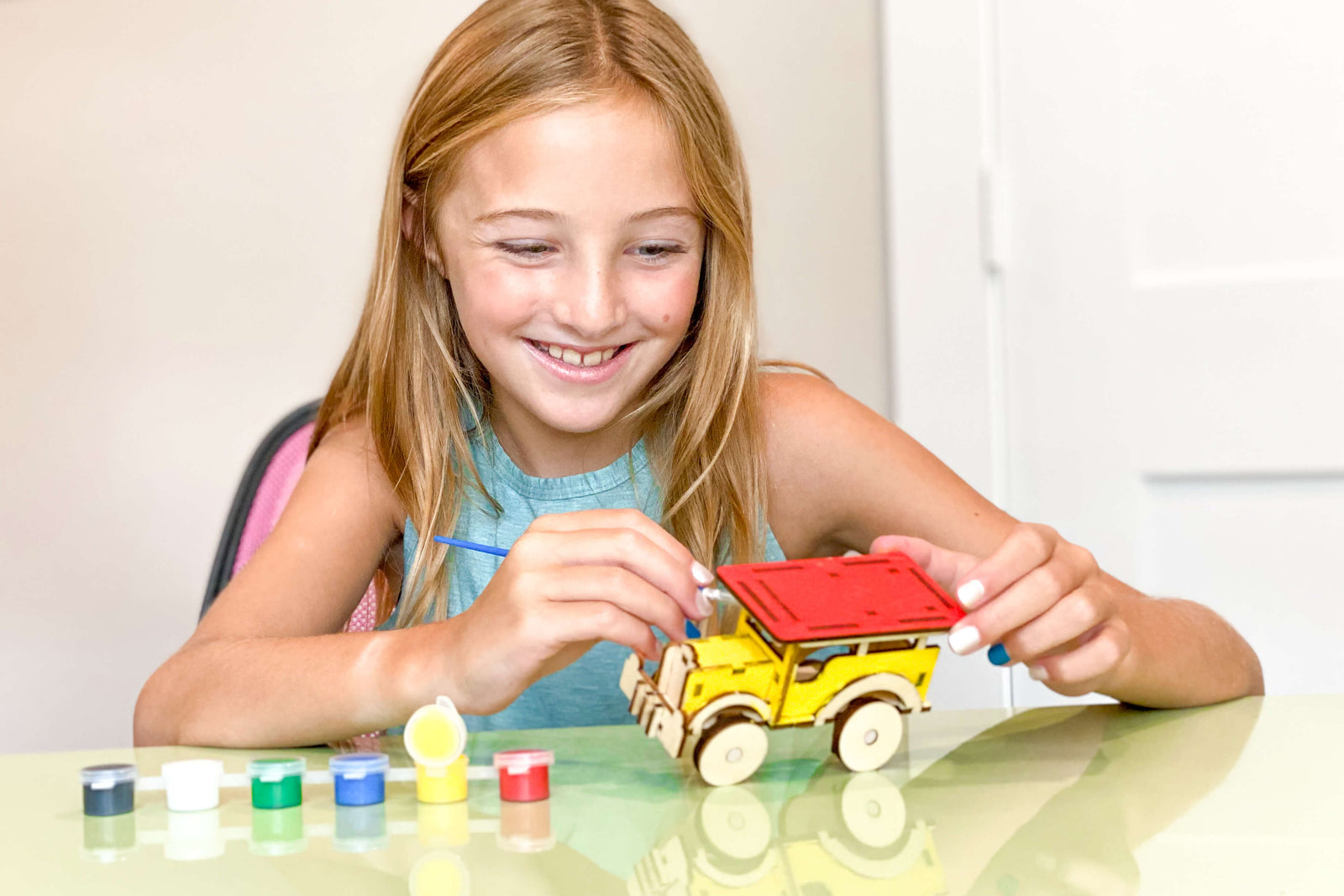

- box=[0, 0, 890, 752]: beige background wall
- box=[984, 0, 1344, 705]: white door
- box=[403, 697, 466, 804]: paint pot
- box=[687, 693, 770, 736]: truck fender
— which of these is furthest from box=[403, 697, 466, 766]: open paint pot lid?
box=[984, 0, 1344, 705]: white door

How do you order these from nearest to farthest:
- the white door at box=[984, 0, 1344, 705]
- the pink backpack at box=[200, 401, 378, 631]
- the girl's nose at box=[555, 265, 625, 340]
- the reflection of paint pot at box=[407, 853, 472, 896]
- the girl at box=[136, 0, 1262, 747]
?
the reflection of paint pot at box=[407, 853, 472, 896]
the girl at box=[136, 0, 1262, 747]
the girl's nose at box=[555, 265, 625, 340]
the pink backpack at box=[200, 401, 378, 631]
the white door at box=[984, 0, 1344, 705]

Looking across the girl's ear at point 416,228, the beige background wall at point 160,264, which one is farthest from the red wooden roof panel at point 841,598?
the beige background wall at point 160,264

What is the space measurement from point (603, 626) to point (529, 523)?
428mm

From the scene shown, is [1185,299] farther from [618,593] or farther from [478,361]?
[618,593]

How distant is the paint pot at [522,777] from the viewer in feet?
1.83

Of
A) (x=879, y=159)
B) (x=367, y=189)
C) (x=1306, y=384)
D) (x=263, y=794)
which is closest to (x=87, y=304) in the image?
(x=367, y=189)

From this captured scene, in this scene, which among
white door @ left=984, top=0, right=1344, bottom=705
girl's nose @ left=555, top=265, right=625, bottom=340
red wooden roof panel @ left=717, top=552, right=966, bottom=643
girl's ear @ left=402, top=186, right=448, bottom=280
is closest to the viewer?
red wooden roof panel @ left=717, top=552, right=966, bottom=643

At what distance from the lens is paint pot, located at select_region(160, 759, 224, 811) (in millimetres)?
556

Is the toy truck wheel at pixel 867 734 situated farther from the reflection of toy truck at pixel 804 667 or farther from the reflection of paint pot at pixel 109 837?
the reflection of paint pot at pixel 109 837

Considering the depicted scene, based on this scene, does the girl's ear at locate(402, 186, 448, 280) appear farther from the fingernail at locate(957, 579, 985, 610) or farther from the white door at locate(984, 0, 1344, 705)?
the white door at locate(984, 0, 1344, 705)

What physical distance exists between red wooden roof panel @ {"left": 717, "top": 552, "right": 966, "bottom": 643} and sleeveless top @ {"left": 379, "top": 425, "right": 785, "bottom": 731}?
0.42m

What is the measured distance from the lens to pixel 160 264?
59.9 inches

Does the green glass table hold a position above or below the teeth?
below

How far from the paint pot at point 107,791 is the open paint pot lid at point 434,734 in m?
0.12
